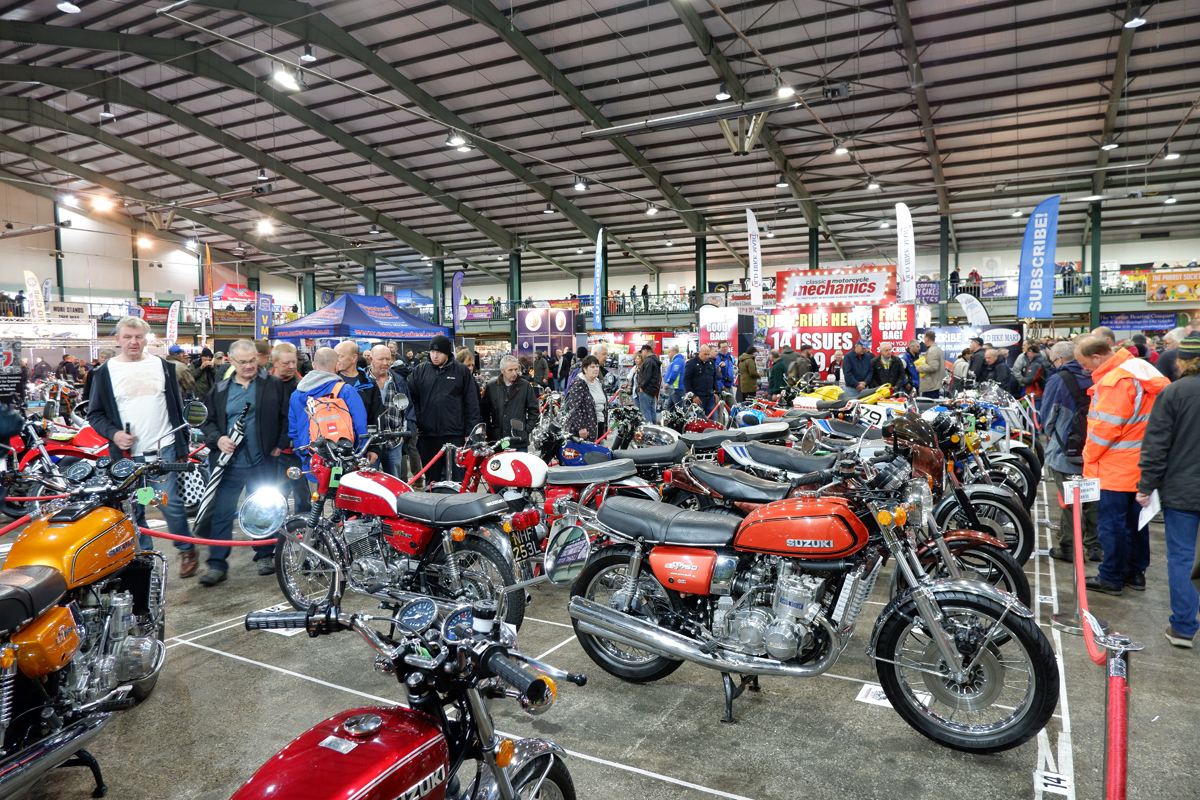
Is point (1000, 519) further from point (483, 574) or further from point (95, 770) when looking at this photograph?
point (95, 770)

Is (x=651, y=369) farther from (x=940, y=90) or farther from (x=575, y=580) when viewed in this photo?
(x=940, y=90)

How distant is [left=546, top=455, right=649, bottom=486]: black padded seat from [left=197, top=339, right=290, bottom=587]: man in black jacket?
2251 mm

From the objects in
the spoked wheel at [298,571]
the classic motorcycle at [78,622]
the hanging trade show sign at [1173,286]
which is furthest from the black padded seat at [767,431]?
→ the hanging trade show sign at [1173,286]

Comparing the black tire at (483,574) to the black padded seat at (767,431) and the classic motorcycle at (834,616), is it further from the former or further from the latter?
the black padded seat at (767,431)

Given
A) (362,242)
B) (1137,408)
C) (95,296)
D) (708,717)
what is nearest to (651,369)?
(1137,408)

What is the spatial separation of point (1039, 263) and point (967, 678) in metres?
14.0

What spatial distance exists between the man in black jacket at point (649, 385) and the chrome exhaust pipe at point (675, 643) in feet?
24.4

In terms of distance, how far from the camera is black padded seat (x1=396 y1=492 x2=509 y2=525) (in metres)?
3.58

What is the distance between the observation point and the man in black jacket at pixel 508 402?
677cm

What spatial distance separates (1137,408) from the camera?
163 inches

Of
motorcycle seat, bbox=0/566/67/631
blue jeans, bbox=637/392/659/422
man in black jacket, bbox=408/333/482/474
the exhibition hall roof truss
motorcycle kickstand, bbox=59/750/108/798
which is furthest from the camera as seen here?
the exhibition hall roof truss

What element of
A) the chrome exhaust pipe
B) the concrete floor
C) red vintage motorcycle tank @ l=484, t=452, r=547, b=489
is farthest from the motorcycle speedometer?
red vintage motorcycle tank @ l=484, t=452, r=547, b=489

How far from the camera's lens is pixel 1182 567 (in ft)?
12.0

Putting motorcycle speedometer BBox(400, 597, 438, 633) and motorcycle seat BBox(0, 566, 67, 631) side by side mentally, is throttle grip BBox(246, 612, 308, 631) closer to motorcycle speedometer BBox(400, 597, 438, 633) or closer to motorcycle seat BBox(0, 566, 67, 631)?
motorcycle speedometer BBox(400, 597, 438, 633)
